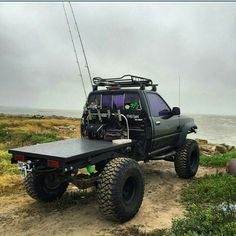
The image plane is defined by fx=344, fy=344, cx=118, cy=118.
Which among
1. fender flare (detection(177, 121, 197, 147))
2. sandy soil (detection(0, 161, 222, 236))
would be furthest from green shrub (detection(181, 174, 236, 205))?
fender flare (detection(177, 121, 197, 147))

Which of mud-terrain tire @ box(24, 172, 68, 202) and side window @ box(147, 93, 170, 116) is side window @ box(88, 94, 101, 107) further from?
mud-terrain tire @ box(24, 172, 68, 202)

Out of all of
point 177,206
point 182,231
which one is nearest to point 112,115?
point 177,206

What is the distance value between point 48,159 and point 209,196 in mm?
3970

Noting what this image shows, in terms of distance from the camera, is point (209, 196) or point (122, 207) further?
point (209, 196)

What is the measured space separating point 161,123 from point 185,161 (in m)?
1.63

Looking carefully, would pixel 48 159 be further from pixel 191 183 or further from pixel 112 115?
pixel 191 183

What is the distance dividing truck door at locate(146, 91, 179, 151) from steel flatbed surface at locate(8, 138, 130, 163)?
1273 millimetres

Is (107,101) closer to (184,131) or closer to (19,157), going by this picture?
(184,131)

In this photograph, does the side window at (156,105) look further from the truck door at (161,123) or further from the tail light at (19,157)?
the tail light at (19,157)

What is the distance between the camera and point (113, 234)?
6.04 metres

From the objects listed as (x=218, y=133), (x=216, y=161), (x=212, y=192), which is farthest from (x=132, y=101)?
(x=218, y=133)

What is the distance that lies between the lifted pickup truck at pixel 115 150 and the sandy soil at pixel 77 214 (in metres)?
0.30

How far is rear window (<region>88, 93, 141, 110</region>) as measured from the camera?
8.76 metres

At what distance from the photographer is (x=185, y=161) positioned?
9914mm
